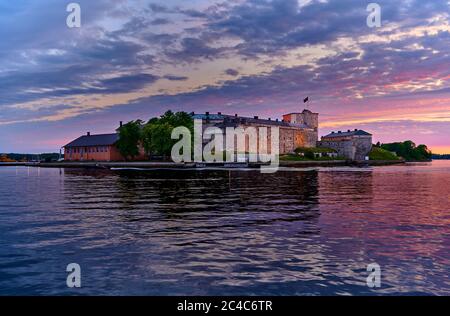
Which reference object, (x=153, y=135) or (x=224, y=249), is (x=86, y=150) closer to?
(x=153, y=135)

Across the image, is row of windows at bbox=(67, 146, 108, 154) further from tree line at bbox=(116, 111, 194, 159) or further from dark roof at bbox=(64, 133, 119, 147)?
tree line at bbox=(116, 111, 194, 159)

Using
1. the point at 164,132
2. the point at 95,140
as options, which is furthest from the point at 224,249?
the point at 95,140

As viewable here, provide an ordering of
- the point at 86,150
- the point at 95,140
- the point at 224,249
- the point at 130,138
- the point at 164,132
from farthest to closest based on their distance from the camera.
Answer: the point at 86,150, the point at 95,140, the point at 130,138, the point at 164,132, the point at 224,249

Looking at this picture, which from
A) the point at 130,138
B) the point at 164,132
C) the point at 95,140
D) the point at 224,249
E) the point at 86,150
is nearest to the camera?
the point at 224,249

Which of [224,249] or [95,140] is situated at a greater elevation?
[95,140]

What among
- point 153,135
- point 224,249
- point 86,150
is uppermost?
point 153,135

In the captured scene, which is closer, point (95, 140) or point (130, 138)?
point (130, 138)

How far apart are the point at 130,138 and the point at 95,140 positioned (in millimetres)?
33983

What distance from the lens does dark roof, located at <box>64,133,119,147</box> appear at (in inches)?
6127

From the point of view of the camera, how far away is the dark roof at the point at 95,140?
155625 millimetres

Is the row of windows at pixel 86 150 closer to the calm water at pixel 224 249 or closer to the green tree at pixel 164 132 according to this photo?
the green tree at pixel 164 132

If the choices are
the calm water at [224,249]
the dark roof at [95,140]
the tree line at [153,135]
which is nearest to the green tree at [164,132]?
the tree line at [153,135]

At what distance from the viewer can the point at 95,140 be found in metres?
165

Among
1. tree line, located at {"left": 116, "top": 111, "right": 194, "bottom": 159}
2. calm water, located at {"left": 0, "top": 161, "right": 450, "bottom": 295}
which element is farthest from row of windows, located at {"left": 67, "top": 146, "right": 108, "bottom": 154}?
calm water, located at {"left": 0, "top": 161, "right": 450, "bottom": 295}
